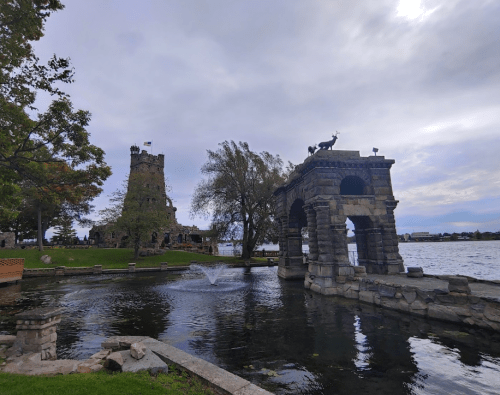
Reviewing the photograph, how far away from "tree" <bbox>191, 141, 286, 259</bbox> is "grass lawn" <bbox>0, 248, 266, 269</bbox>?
5.75 metres

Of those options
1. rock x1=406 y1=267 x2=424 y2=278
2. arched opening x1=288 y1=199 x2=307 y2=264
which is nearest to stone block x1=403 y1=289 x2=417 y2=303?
rock x1=406 y1=267 x2=424 y2=278

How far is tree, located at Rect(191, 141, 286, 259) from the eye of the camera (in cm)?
3522

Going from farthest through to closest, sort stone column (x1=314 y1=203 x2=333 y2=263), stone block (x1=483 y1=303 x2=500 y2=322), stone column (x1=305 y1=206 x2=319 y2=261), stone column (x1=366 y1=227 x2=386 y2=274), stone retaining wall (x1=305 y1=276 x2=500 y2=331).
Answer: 1. stone column (x1=305 y1=206 x2=319 y2=261)
2. stone column (x1=366 y1=227 x2=386 y2=274)
3. stone column (x1=314 y1=203 x2=333 y2=263)
4. stone retaining wall (x1=305 y1=276 x2=500 y2=331)
5. stone block (x1=483 y1=303 x2=500 y2=322)

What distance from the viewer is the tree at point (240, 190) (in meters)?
35.2

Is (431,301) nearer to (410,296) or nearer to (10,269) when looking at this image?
(410,296)

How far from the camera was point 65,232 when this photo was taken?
50.1 metres

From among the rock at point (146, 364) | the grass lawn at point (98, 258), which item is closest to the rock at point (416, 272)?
the rock at point (146, 364)

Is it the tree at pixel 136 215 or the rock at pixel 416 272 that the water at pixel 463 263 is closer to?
the rock at pixel 416 272

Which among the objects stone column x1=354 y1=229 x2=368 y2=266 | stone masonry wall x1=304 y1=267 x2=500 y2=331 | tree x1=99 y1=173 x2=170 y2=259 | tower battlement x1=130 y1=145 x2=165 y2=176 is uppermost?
tower battlement x1=130 y1=145 x2=165 y2=176

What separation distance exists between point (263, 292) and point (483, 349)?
11070mm

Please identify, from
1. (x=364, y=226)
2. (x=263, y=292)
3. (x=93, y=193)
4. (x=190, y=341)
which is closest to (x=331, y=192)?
(x=364, y=226)

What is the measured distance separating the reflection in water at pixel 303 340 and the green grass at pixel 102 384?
1667mm

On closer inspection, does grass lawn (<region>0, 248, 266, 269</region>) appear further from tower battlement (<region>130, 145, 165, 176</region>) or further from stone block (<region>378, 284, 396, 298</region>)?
stone block (<region>378, 284, 396, 298</region>)

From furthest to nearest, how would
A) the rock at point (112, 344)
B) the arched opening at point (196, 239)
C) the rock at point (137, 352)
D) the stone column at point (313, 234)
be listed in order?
the arched opening at point (196, 239) < the stone column at point (313, 234) < the rock at point (112, 344) < the rock at point (137, 352)
